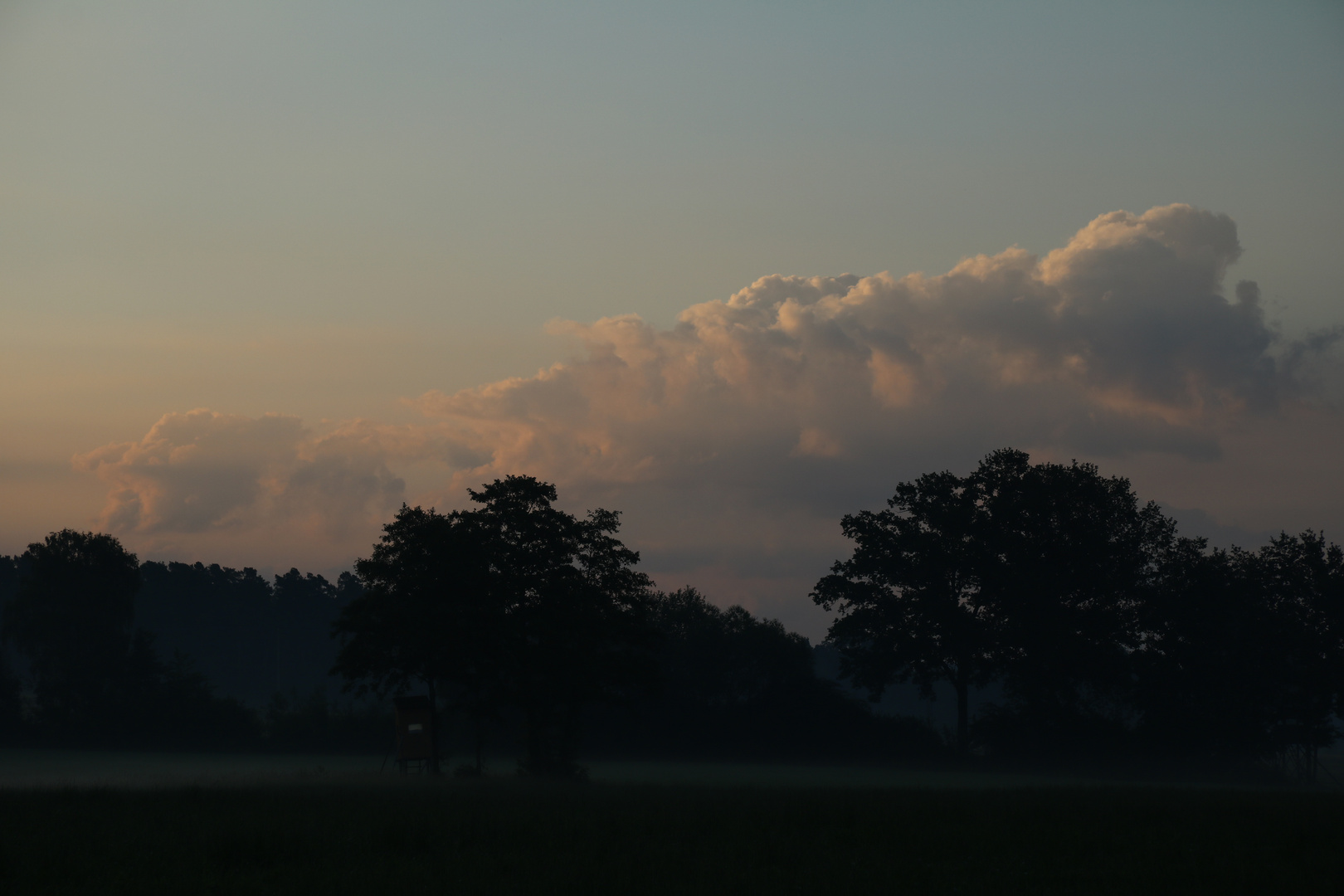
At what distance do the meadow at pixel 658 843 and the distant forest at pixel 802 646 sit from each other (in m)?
19.5

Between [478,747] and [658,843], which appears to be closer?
[658,843]

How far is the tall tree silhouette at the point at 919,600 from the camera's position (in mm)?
77375

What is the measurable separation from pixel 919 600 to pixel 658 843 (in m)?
56.9

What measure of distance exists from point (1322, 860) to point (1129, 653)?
189ft

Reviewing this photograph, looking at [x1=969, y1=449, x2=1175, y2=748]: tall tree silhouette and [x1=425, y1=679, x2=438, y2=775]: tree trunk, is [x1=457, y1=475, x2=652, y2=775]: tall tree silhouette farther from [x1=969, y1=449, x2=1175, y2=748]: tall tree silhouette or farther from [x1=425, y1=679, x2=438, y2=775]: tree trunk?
[x1=969, y1=449, x2=1175, y2=748]: tall tree silhouette

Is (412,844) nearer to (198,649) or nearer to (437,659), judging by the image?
(437,659)

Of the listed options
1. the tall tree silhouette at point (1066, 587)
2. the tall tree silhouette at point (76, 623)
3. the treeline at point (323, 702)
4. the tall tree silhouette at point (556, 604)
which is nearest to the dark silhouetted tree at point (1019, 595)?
the tall tree silhouette at point (1066, 587)

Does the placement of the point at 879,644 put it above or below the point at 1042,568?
below

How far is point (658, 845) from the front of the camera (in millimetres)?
23500

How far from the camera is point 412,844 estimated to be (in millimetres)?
23578

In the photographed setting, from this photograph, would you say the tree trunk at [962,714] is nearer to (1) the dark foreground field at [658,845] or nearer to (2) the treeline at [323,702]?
(2) the treeline at [323,702]

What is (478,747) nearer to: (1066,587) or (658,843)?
(658,843)

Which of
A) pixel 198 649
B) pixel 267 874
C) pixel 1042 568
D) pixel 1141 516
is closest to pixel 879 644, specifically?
pixel 1042 568

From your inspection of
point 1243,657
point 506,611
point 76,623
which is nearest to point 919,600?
point 1243,657
